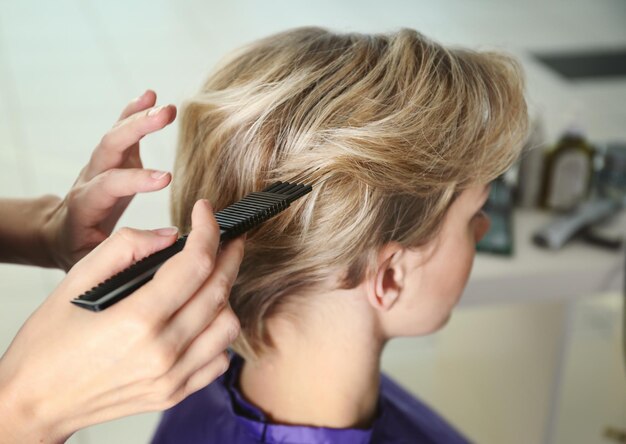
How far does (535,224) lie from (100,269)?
1608 mm

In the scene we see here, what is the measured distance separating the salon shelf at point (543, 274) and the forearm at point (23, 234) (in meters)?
1.13

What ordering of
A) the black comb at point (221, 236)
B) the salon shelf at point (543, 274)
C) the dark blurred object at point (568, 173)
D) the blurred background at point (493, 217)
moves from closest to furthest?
the black comb at point (221, 236)
the blurred background at point (493, 217)
the salon shelf at point (543, 274)
the dark blurred object at point (568, 173)

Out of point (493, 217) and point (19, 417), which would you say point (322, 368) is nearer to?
point (19, 417)

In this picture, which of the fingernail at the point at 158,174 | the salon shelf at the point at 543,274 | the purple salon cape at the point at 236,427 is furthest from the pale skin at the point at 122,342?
the salon shelf at the point at 543,274

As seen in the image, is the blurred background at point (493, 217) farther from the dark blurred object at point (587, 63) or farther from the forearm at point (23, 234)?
the dark blurred object at point (587, 63)

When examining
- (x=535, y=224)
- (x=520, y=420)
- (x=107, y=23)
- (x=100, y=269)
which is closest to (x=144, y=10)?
(x=107, y=23)

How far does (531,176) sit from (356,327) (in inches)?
45.3

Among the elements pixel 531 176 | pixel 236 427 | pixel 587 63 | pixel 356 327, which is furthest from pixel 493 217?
pixel 587 63

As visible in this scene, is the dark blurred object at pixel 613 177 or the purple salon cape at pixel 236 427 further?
the dark blurred object at pixel 613 177

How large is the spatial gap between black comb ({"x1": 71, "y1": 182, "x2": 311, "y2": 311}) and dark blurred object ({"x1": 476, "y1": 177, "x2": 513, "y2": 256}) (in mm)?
1137

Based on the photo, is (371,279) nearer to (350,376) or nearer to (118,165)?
(350,376)

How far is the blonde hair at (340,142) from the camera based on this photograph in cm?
95

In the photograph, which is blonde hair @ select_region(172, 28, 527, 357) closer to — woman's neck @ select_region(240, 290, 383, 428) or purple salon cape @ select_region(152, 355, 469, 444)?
woman's neck @ select_region(240, 290, 383, 428)

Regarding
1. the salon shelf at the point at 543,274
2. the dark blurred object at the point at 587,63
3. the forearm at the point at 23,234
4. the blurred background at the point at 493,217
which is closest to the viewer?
the forearm at the point at 23,234
